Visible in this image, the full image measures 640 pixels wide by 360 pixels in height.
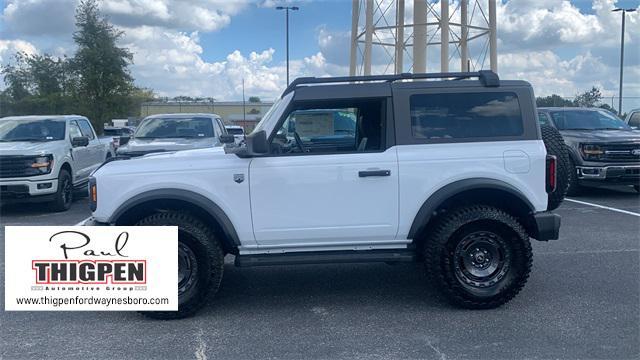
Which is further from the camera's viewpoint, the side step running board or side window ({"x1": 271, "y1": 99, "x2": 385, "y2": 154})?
side window ({"x1": 271, "y1": 99, "x2": 385, "y2": 154})

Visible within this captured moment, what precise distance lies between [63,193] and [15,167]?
964mm

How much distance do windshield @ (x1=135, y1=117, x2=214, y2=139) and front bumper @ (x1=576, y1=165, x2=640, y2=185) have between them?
7.52m

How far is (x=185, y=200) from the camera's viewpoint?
16.5 feet

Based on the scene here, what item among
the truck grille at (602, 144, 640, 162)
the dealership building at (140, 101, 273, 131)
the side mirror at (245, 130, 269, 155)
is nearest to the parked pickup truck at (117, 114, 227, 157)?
the side mirror at (245, 130, 269, 155)

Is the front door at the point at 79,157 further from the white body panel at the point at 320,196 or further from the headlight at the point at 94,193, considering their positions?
the white body panel at the point at 320,196

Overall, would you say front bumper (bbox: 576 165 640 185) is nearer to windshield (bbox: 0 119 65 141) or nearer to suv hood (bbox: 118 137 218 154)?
suv hood (bbox: 118 137 218 154)

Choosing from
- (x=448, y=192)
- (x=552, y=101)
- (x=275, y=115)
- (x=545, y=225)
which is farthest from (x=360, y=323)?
(x=552, y=101)

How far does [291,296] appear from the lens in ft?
18.9

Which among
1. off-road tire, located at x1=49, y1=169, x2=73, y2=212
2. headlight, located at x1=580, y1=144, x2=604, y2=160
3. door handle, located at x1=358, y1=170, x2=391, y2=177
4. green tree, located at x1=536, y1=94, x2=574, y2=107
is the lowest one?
off-road tire, located at x1=49, y1=169, x2=73, y2=212

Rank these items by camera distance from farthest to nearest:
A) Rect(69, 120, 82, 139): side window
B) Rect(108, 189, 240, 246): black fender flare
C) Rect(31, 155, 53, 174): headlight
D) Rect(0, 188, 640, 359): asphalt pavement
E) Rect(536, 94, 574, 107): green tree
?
Rect(536, 94, 574, 107): green tree < Rect(69, 120, 82, 139): side window < Rect(31, 155, 53, 174): headlight < Rect(108, 189, 240, 246): black fender flare < Rect(0, 188, 640, 359): asphalt pavement

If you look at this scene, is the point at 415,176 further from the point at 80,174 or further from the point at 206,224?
the point at 80,174

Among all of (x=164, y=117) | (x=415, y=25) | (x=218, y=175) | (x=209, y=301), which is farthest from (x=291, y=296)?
(x=415, y=25)

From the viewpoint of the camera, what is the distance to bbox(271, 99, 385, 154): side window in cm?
543

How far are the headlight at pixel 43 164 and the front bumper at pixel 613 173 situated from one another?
10.1 metres
